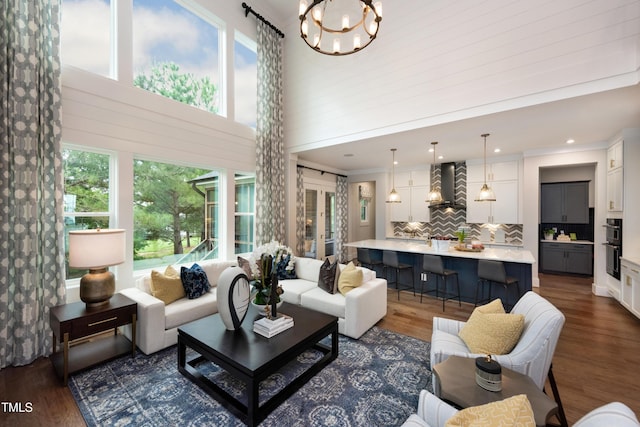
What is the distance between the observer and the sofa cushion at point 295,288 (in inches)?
147

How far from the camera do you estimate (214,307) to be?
3.38 metres

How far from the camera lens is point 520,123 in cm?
385

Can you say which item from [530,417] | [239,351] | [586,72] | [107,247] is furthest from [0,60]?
[586,72]

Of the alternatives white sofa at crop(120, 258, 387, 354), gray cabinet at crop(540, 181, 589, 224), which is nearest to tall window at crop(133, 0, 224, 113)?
white sofa at crop(120, 258, 387, 354)

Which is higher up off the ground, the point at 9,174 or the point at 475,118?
the point at 475,118

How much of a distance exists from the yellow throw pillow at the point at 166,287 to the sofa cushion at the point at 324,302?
157 cm

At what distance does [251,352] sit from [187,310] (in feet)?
4.64

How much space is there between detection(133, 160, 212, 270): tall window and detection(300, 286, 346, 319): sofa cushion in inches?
81.8

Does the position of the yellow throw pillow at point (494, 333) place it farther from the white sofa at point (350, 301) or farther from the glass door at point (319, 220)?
the glass door at point (319, 220)

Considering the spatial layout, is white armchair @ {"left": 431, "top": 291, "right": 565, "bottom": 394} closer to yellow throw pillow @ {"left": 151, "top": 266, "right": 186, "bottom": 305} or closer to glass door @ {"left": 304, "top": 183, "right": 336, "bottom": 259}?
yellow throw pillow @ {"left": 151, "top": 266, "right": 186, "bottom": 305}

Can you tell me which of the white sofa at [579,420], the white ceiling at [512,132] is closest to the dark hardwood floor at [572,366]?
the white sofa at [579,420]

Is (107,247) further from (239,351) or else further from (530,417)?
(530,417)

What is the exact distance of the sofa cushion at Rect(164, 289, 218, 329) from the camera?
296 cm

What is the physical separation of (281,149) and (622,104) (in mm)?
5036
